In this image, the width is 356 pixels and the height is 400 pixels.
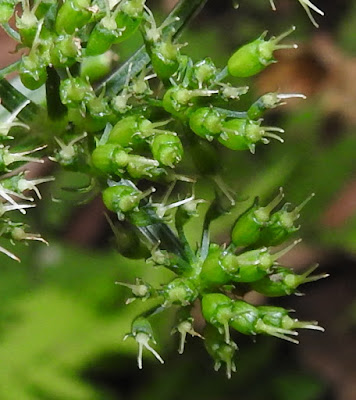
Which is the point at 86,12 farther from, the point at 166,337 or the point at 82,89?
the point at 166,337

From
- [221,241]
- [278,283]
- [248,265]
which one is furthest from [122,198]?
[221,241]

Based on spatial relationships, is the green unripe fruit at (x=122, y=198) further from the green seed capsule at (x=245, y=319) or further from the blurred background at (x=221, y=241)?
the blurred background at (x=221, y=241)

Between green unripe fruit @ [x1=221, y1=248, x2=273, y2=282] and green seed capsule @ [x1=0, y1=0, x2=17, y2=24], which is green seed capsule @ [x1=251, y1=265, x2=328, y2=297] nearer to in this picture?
green unripe fruit @ [x1=221, y1=248, x2=273, y2=282]

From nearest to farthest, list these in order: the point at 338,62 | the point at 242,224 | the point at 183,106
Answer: the point at 183,106, the point at 242,224, the point at 338,62

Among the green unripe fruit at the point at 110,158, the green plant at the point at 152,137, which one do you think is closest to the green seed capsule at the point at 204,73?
the green plant at the point at 152,137

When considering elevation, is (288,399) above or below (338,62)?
below

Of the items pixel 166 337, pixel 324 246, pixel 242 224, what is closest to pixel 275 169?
pixel 324 246
